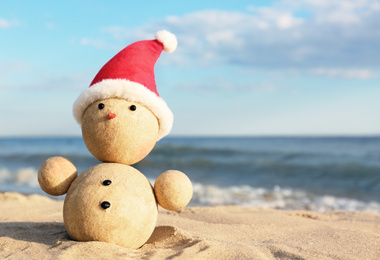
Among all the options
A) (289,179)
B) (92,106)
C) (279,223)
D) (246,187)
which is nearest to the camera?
(92,106)

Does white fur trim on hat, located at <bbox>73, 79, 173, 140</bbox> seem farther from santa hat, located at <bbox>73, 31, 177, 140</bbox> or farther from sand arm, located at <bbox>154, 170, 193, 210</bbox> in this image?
sand arm, located at <bbox>154, 170, 193, 210</bbox>

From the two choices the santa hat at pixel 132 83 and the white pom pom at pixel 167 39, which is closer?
the santa hat at pixel 132 83

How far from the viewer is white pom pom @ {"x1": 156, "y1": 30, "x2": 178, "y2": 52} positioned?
3426mm

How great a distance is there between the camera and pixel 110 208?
8.88 ft

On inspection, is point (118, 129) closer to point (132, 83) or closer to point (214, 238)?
point (132, 83)

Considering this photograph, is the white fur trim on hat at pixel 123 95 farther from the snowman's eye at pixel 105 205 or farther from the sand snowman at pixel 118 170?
the snowman's eye at pixel 105 205

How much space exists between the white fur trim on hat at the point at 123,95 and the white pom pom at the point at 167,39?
2.03 ft

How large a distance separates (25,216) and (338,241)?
3.63 m

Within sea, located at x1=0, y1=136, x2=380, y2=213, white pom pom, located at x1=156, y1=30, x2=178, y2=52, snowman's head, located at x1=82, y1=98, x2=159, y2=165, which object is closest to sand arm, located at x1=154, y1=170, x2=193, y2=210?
snowman's head, located at x1=82, y1=98, x2=159, y2=165

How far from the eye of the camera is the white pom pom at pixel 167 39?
11.2ft

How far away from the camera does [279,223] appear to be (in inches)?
174

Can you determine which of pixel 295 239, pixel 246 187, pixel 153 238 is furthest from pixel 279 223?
pixel 246 187

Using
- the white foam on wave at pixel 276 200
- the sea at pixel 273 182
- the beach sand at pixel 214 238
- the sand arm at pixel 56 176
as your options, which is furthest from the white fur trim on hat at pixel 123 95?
the white foam on wave at pixel 276 200

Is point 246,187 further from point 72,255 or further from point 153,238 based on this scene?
point 72,255
